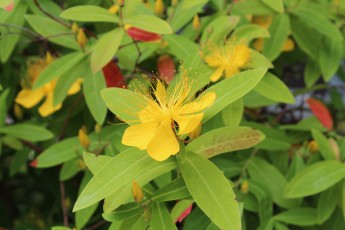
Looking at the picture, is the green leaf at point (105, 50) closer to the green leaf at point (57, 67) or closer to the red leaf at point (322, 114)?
the green leaf at point (57, 67)

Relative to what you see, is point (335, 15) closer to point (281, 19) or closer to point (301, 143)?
point (281, 19)

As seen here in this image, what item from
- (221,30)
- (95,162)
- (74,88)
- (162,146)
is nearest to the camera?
(162,146)

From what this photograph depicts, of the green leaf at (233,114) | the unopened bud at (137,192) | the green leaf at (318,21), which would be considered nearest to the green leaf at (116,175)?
the unopened bud at (137,192)

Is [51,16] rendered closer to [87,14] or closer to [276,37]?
[87,14]

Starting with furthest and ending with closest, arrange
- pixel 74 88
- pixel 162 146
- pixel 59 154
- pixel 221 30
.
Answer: pixel 74 88 < pixel 59 154 < pixel 221 30 < pixel 162 146

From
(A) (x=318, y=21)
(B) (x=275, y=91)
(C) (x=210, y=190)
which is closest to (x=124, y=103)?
(C) (x=210, y=190)

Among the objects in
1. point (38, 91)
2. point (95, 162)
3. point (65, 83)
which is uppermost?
point (95, 162)

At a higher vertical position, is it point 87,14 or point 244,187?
point 87,14

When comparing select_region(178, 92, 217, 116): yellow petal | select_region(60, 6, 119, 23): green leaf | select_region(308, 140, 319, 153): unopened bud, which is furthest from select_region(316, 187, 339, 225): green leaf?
select_region(60, 6, 119, 23): green leaf
